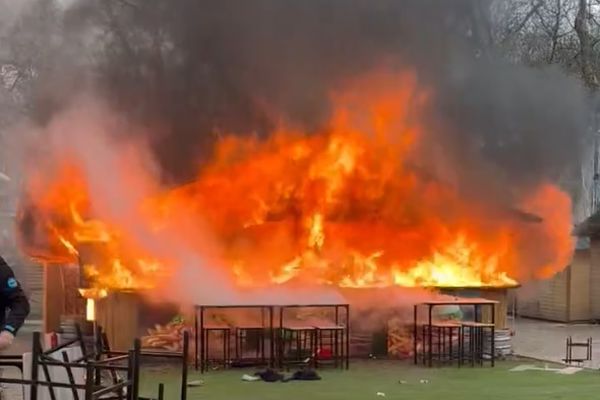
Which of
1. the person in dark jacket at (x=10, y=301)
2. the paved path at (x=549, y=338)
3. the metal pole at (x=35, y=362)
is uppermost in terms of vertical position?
the person in dark jacket at (x=10, y=301)

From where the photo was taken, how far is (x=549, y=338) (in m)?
17.0

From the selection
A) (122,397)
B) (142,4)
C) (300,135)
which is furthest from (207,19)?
(122,397)

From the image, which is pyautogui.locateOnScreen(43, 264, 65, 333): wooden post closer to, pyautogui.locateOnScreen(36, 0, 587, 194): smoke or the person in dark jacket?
pyautogui.locateOnScreen(36, 0, 587, 194): smoke

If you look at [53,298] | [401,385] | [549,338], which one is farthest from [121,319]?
[549,338]

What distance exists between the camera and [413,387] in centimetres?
1064

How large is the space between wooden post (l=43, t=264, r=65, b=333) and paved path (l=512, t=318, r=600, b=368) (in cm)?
655

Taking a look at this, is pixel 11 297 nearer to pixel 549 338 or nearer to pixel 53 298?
pixel 53 298

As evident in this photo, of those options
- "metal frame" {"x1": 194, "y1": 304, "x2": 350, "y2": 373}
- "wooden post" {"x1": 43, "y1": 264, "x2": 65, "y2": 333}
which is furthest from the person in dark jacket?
"wooden post" {"x1": 43, "y1": 264, "x2": 65, "y2": 333}

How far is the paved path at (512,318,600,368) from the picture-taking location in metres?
14.1

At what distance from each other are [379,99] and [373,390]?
17.2 feet

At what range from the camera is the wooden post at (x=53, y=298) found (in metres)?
14.6

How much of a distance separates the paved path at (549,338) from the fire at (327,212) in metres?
1.18

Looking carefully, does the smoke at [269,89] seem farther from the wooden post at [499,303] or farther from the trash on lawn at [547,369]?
the trash on lawn at [547,369]

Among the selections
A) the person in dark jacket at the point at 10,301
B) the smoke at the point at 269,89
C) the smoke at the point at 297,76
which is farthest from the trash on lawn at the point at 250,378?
the person in dark jacket at the point at 10,301
